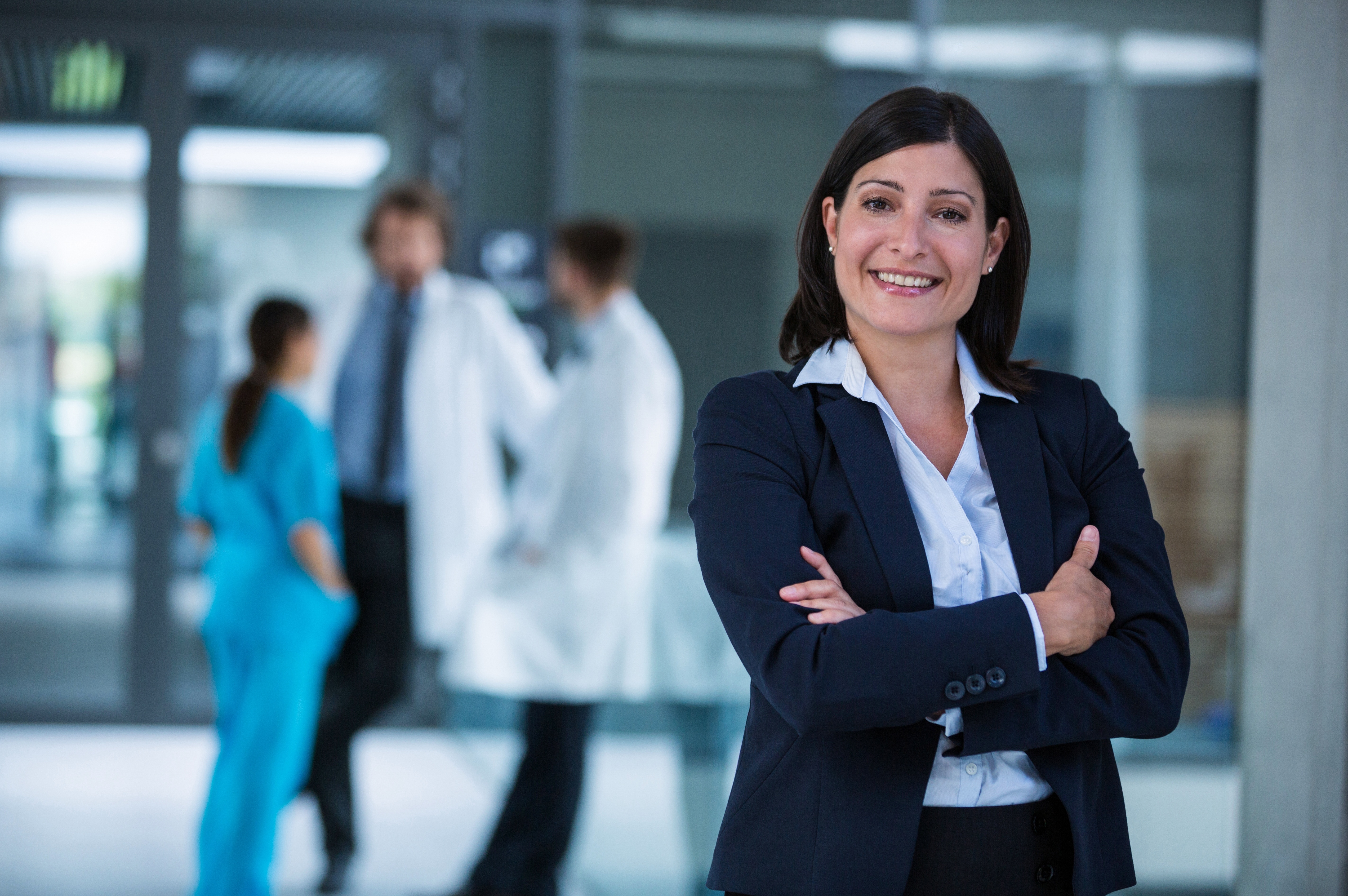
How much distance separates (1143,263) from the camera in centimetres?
295

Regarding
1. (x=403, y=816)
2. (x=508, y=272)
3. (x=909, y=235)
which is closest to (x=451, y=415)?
(x=403, y=816)

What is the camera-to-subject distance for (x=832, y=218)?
1.48 m

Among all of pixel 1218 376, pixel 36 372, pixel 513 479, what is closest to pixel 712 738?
pixel 1218 376

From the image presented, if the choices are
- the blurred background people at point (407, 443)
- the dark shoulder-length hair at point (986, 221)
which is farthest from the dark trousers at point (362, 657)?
the dark shoulder-length hair at point (986, 221)

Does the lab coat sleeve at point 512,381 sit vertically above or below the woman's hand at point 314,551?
above

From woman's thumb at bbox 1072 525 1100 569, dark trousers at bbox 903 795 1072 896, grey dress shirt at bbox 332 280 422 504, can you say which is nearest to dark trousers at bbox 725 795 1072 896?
dark trousers at bbox 903 795 1072 896

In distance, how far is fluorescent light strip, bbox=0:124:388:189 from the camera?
5.63 meters

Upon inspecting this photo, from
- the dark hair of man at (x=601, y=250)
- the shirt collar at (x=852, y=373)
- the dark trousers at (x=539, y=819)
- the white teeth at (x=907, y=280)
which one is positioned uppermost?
the dark hair of man at (x=601, y=250)

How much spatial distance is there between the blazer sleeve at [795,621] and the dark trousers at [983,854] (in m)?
0.11

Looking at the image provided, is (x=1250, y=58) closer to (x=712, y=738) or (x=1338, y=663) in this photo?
(x=1338, y=663)

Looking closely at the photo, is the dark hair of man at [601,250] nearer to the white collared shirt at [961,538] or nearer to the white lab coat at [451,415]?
the white lab coat at [451,415]

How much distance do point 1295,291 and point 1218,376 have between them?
0.78 meters

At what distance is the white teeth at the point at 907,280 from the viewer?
140cm

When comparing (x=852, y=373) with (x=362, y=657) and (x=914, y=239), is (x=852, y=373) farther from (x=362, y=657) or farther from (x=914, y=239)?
(x=362, y=657)
